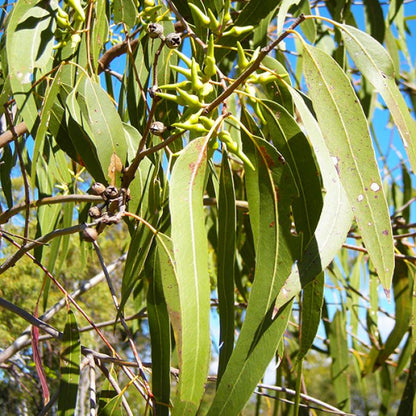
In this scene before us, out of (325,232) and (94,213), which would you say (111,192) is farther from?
(325,232)

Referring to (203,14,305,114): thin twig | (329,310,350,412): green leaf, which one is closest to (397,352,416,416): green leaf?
(329,310,350,412): green leaf

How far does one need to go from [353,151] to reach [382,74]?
188 mm

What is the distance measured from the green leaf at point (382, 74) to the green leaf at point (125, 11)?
45cm

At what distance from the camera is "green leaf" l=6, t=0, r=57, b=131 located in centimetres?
101

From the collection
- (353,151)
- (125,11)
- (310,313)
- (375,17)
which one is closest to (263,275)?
(310,313)

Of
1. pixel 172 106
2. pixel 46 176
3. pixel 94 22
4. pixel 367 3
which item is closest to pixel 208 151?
pixel 172 106

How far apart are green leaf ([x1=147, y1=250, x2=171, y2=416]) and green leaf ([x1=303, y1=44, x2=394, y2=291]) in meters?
0.47

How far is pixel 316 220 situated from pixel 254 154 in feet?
0.55

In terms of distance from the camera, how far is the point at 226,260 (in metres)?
0.99

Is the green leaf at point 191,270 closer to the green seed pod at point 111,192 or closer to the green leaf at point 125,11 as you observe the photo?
the green seed pod at point 111,192

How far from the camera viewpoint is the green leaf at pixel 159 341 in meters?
1.04

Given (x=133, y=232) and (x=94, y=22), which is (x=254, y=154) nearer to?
(x=133, y=232)

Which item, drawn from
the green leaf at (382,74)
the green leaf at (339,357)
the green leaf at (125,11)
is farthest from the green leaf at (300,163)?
the green leaf at (339,357)

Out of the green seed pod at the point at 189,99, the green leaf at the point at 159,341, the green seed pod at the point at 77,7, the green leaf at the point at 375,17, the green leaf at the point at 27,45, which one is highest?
the green leaf at the point at 375,17
